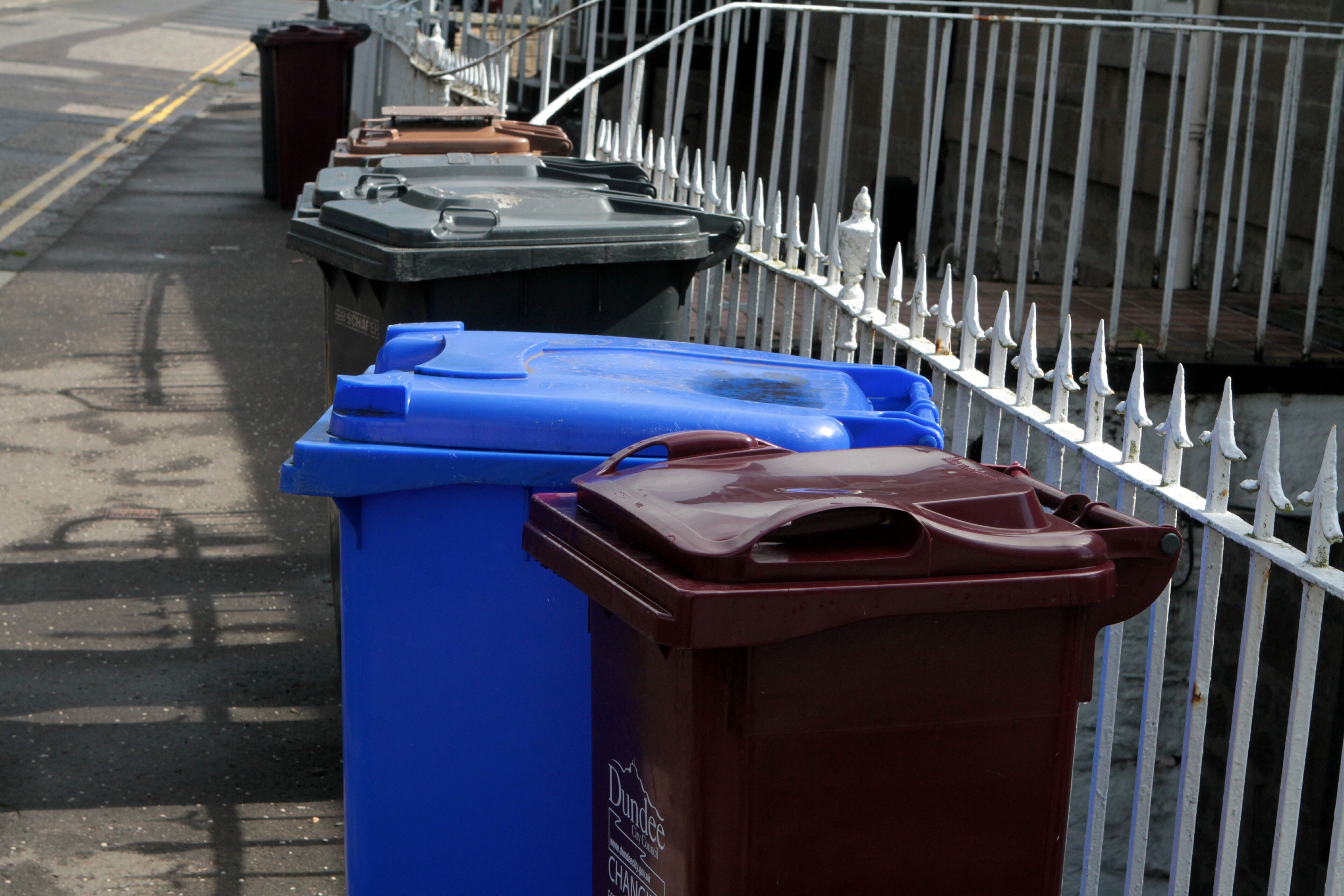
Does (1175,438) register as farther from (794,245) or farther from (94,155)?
(94,155)

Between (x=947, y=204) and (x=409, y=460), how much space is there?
857 centimetres

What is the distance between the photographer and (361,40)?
13.1m

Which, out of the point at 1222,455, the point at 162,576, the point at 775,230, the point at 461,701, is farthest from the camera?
the point at 162,576

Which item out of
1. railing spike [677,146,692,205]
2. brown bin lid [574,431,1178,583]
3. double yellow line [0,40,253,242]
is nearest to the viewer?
brown bin lid [574,431,1178,583]

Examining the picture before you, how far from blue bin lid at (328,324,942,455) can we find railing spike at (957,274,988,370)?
597 mm

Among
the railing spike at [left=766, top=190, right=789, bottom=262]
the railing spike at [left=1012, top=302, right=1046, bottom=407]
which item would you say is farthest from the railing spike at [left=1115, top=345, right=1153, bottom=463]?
the railing spike at [left=766, top=190, right=789, bottom=262]

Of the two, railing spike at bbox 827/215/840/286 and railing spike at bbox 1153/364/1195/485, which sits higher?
railing spike at bbox 827/215/840/286

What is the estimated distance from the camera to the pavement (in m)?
3.71

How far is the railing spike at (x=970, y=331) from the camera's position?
137 inches

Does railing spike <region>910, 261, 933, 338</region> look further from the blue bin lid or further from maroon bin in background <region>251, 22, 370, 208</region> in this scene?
maroon bin in background <region>251, 22, 370, 208</region>

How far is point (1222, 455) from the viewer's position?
2561 millimetres

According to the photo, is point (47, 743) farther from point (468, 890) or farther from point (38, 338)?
point (38, 338)

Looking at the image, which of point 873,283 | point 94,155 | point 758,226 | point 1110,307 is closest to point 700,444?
point 873,283

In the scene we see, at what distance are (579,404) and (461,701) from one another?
1.91 feet
